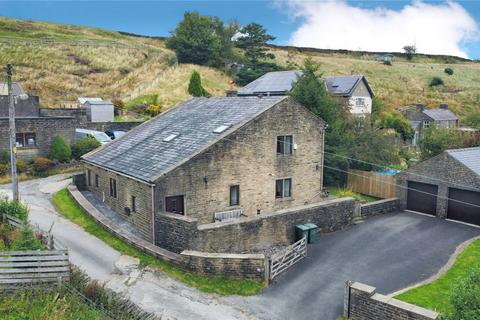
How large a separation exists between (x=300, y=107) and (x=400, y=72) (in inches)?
3606

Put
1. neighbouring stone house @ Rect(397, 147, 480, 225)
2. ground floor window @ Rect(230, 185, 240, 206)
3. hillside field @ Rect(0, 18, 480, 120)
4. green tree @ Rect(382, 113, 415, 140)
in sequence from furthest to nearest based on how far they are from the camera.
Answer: hillside field @ Rect(0, 18, 480, 120), green tree @ Rect(382, 113, 415, 140), neighbouring stone house @ Rect(397, 147, 480, 225), ground floor window @ Rect(230, 185, 240, 206)

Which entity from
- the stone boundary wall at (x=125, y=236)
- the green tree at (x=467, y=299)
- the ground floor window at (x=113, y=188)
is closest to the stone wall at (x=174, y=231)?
the stone boundary wall at (x=125, y=236)

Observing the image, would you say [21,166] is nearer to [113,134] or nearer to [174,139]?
[113,134]

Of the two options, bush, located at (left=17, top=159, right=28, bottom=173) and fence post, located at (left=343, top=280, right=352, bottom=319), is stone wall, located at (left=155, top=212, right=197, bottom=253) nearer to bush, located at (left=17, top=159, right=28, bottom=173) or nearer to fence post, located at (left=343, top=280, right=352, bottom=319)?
fence post, located at (left=343, top=280, right=352, bottom=319)

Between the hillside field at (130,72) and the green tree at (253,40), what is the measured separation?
7.33 m

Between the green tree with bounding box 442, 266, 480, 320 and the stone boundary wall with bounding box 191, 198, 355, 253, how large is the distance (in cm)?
1023

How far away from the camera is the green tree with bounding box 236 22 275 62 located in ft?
308

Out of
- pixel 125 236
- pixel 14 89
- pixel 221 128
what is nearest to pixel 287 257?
pixel 125 236

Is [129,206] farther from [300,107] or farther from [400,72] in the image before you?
[400,72]

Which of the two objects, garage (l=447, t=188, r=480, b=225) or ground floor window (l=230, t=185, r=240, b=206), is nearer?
ground floor window (l=230, t=185, r=240, b=206)

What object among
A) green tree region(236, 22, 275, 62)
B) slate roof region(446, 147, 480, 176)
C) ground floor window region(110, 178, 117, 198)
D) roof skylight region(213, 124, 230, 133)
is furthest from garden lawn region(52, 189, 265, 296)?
green tree region(236, 22, 275, 62)

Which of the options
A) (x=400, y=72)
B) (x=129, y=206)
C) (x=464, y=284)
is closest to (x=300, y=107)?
(x=129, y=206)

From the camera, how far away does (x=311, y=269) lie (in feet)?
63.2

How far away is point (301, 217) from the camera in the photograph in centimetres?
2255
